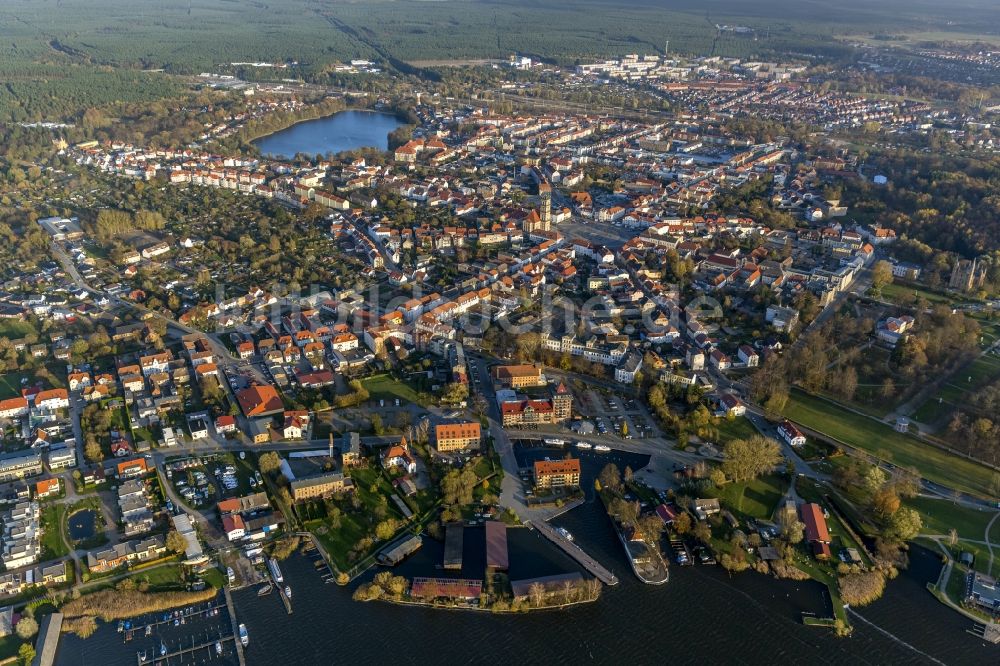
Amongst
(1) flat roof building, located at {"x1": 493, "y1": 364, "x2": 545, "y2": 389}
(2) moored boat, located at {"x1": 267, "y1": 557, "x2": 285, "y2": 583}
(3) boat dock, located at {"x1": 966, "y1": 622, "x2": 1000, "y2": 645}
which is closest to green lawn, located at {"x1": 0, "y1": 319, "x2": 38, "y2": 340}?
(2) moored boat, located at {"x1": 267, "y1": 557, "x2": 285, "y2": 583}

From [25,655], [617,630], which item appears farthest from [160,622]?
[617,630]

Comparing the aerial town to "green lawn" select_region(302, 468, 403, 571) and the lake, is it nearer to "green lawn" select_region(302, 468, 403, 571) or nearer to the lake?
"green lawn" select_region(302, 468, 403, 571)

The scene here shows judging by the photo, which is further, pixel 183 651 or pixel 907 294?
pixel 907 294

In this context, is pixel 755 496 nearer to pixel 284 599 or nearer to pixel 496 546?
pixel 496 546

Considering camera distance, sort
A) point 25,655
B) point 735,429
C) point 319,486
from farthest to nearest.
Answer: point 735,429
point 319,486
point 25,655

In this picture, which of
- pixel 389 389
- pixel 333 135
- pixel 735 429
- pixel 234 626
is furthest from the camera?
pixel 333 135

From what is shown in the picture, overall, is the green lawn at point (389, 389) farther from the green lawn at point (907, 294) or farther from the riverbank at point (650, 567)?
the green lawn at point (907, 294)

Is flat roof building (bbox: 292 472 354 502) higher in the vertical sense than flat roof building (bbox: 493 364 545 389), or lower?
lower

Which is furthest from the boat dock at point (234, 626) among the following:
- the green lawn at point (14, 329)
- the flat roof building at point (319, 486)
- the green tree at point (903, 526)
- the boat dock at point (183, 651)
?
the green lawn at point (14, 329)
